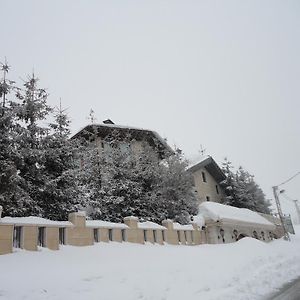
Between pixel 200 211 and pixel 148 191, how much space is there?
5.01 m

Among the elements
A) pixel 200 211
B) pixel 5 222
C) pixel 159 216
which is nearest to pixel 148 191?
pixel 159 216

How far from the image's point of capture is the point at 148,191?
62.2ft

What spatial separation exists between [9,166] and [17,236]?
9.91 feet

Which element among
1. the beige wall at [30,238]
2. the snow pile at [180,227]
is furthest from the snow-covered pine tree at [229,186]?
the beige wall at [30,238]

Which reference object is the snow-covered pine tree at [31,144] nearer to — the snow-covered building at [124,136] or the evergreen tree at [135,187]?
the evergreen tree at [135,187]

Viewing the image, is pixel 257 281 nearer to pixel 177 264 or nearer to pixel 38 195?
pixel 177 264

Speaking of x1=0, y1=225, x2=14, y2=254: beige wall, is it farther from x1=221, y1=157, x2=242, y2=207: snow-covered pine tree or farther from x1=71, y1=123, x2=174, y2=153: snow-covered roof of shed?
x1=221, y1=157, x2=242, y2=207: snow-covered pine tree

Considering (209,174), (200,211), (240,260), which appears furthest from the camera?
(209,174)

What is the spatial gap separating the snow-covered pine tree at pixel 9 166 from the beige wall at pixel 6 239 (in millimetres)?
3123

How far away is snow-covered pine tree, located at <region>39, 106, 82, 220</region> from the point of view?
13320 millimetres

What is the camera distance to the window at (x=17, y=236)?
823 cm

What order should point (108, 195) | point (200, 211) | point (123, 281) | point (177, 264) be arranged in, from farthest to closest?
1. point (200, 211)
2. point (108, 195)
3. point (177, 264)
4. point (123, 281)

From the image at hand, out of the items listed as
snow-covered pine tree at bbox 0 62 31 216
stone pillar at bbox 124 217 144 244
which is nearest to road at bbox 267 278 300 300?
stone pillar at bbox 124 217 144 244

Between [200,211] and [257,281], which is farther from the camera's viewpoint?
[200,211]
